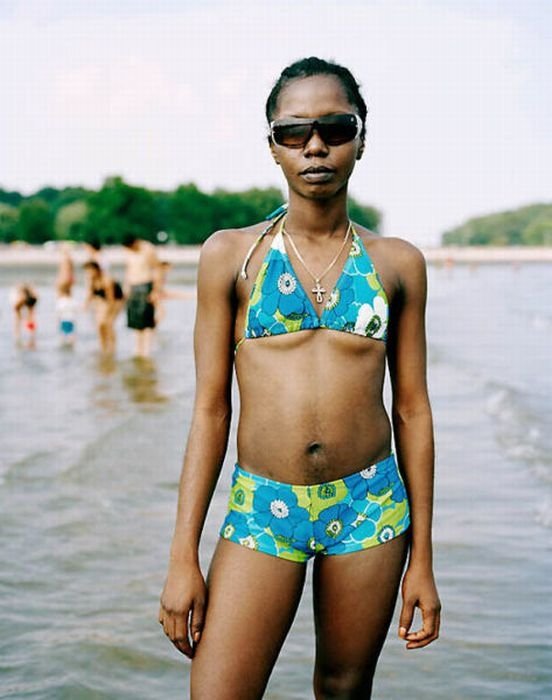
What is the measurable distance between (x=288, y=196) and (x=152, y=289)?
44.9 feet

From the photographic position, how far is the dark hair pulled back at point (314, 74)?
3025 millimetres

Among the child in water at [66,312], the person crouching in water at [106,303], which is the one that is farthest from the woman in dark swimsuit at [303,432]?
the child in water at [66,312]

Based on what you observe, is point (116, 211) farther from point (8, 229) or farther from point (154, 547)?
point (154, 547)

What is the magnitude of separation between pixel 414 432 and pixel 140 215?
129020 millimetres

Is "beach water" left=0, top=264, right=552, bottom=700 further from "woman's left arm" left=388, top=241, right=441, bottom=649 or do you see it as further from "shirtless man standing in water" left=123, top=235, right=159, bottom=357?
"shirtless man standing in water" left=123, top=235, right=159, bottom=357

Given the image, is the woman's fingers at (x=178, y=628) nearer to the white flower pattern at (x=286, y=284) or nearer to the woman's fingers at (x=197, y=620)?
the woman's fingers at (x=197, y=620)

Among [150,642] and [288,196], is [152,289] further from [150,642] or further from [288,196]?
[288,196]

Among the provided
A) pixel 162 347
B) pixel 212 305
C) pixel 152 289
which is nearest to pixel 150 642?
pixel 212 305

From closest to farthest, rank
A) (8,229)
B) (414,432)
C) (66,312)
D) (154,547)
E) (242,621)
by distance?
(242,621)
(414,432)
(154,547)
(66,312)
(8,229)

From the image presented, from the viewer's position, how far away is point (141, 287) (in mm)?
16578

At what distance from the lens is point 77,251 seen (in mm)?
124188

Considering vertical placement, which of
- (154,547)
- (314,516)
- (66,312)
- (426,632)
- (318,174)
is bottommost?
(66,312)

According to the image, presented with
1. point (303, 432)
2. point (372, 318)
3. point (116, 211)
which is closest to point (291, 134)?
point (372, 318)

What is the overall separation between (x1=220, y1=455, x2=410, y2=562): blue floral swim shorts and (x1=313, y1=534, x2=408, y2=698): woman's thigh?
1.5 inches
